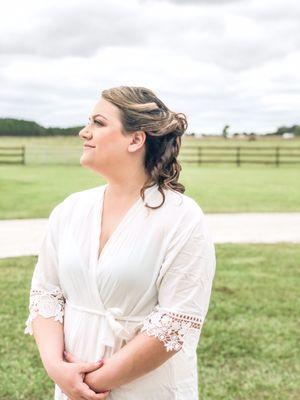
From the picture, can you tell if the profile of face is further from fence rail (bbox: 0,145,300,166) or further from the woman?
fence rail (bbox: 0,145,300,166)

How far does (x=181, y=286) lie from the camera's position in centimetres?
212

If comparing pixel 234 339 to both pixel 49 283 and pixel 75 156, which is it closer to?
pixel 49 283

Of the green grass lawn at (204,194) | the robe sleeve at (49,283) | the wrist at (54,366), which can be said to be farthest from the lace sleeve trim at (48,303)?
the green grass lawn at (204,194)

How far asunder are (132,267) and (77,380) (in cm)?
42

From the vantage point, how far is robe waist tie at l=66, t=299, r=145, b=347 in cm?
212

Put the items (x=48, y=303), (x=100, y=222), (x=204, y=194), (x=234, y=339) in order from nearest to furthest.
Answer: (x=100, y=222), (x=48, y=303), (x=234, y=339), (x=204, y=194)

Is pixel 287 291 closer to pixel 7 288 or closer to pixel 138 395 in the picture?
pixel 7 288

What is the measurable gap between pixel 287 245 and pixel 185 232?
306 inches

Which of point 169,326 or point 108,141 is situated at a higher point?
point 108,141

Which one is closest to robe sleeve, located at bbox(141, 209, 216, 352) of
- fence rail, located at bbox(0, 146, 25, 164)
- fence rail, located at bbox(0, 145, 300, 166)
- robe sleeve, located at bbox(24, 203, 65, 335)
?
robe sleeve, located at bbox(24, 203, 65, 335)

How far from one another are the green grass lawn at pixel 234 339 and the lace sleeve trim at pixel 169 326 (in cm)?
224

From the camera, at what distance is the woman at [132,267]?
2.10 metres

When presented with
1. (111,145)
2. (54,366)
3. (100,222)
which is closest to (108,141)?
(111,145)

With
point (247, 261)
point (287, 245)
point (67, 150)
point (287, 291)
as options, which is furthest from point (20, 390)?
point (67, 150)
